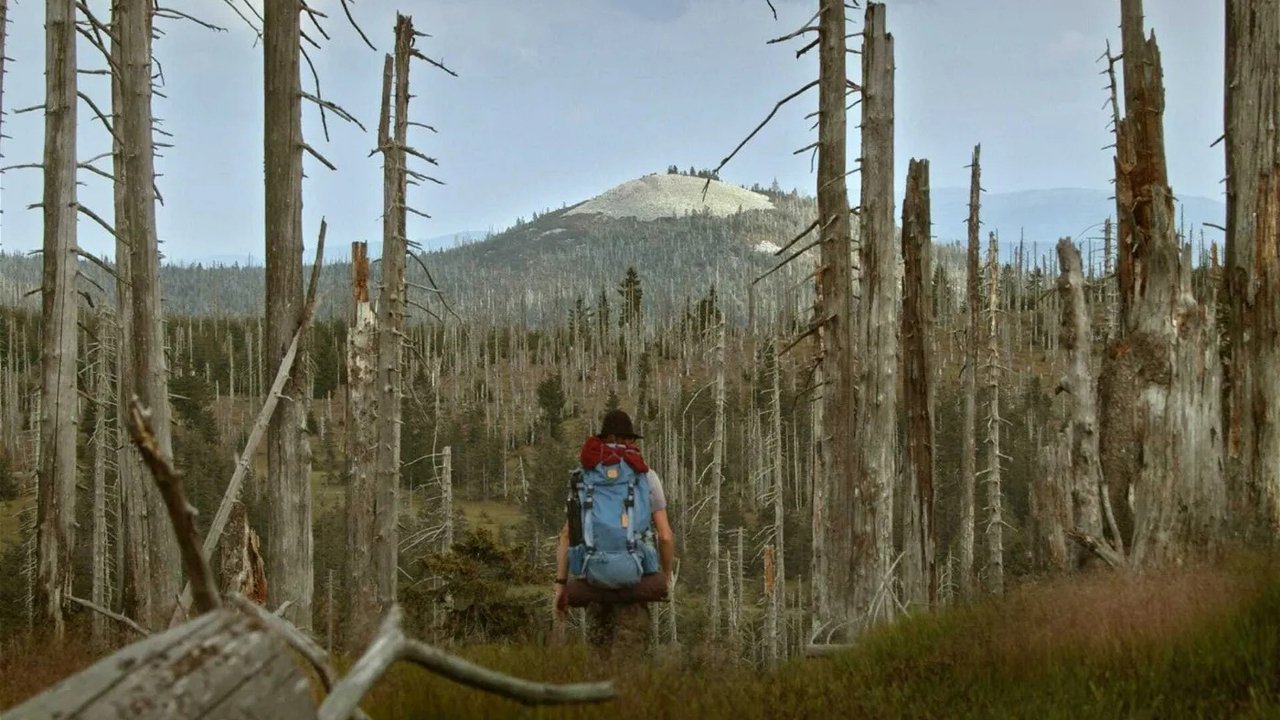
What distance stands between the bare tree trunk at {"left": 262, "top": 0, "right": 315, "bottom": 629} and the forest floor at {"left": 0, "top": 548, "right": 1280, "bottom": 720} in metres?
1.37

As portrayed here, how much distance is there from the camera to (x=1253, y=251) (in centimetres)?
864

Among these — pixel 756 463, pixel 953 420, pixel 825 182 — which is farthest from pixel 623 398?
pixel 825 182

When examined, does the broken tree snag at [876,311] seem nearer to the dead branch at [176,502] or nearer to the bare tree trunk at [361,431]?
the dead branch at [176,502]

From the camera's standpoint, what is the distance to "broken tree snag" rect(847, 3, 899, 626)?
28.2 ft

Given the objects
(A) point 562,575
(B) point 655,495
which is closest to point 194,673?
(B) point 655,495

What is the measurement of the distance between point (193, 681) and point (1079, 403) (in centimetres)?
704

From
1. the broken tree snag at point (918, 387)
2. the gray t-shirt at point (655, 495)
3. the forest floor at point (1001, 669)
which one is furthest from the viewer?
the broken tree snag at point (918, 387)

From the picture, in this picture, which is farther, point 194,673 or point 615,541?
point 615,541

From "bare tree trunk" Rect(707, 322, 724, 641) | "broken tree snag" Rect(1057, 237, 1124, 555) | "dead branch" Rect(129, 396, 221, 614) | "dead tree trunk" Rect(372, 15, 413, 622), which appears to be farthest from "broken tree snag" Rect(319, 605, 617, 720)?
"bare tree trunk" Rect(707, 322, 724, 641)

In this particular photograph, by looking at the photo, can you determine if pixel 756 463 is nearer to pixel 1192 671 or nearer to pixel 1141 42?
pixel 1141 42

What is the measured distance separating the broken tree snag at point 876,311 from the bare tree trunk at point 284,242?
4674 mm

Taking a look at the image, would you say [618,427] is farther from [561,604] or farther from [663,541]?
[561,604]

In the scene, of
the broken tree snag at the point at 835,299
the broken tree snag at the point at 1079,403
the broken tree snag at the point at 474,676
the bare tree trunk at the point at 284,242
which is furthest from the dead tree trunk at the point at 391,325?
the broken tree snag at the point at 474,676

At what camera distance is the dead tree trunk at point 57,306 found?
33.5ft
